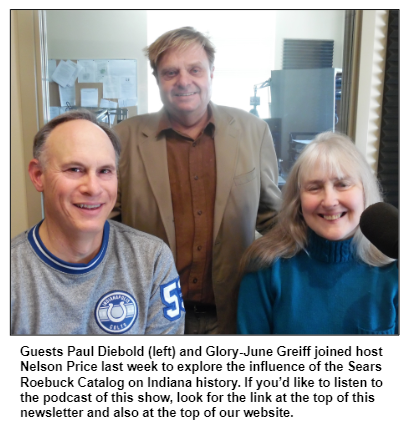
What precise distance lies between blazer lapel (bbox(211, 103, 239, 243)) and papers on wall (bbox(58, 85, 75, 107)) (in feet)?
1.57

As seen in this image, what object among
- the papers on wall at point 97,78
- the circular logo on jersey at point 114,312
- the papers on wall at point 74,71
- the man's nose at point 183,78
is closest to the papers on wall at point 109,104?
the papers on wall at point 97,78

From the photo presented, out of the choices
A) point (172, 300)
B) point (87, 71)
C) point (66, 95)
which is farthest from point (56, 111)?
point (172, 300)

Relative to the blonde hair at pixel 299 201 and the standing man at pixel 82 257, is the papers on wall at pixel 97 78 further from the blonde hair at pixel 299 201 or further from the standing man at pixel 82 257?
the blonde hair at pixel 299 201

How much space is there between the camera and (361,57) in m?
1.40

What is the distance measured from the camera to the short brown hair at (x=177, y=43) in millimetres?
1235

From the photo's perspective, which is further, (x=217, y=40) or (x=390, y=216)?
(x=217, y=40)

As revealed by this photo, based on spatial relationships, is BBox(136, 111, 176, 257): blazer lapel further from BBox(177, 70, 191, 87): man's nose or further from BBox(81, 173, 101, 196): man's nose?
BBox(81, 173, 101, 196): man's nose

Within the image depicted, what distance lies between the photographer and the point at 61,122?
3.78 ft

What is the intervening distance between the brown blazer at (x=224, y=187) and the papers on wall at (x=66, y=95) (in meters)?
0.18

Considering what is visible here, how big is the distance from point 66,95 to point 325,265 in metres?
1.01
